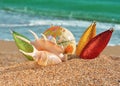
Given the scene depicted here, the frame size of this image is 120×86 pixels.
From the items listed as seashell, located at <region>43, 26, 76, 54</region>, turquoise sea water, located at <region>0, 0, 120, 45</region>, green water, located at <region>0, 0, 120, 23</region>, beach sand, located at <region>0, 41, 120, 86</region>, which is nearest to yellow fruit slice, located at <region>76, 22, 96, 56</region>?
seashell, located at <region>43, 26, 76, 54</region>

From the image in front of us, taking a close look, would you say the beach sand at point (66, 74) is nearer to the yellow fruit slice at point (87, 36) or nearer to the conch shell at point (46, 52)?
the conch shell at point (46, 52)

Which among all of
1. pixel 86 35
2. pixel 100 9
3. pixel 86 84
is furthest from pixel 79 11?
pixel 86 84

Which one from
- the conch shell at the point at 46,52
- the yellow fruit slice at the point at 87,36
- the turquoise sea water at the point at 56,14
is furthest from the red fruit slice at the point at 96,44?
the turquoise sea water at the point at 56,14

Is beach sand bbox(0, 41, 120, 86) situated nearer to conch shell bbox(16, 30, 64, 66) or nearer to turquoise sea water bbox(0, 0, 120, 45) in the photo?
conch shell bbox(16, 30, 64, 66)

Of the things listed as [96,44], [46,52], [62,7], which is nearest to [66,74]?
[46,52]

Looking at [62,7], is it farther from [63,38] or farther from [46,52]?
[46,52]

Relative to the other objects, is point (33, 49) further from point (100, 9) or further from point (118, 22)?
point (100, 9)

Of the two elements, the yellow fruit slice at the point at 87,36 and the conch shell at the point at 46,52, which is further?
the yellow fruit slice at the point at 87,36
